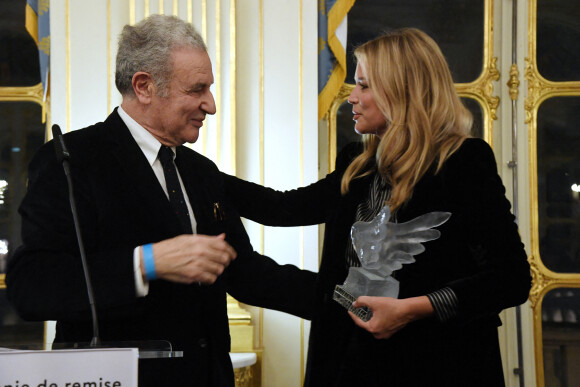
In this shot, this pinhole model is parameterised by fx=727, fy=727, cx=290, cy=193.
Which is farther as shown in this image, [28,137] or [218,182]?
[28,137]

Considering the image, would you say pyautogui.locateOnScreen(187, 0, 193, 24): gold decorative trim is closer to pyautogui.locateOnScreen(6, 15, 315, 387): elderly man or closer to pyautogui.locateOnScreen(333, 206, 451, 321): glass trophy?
pyautogui.locateOnScreen(6, 15, 315, 387): elderly man

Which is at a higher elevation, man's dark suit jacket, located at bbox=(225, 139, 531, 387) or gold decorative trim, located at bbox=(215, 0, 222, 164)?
gold decorative trim, located at bbox=(215, 0, 222, 164)

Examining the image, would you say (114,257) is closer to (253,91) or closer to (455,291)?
(455,291)

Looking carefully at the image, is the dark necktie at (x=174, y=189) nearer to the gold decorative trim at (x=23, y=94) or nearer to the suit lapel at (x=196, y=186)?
the suit lapel at (x=196, y=186)

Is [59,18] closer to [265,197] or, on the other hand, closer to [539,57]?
[265,197]

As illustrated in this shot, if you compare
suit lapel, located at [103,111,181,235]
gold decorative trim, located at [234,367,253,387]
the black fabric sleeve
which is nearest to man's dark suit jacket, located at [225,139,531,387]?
the black fabric sleeve

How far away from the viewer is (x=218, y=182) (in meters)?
2.49

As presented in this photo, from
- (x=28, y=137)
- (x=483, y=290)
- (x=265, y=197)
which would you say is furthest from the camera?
(x=28, y=137)

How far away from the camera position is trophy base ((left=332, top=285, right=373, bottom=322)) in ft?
6.70

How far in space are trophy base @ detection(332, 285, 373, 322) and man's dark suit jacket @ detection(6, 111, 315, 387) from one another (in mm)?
347

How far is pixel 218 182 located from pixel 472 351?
3.27 feet

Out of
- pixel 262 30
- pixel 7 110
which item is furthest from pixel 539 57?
pixel 7 110

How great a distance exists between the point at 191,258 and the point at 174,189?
421 mm

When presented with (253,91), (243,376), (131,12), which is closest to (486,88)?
(253,91)
